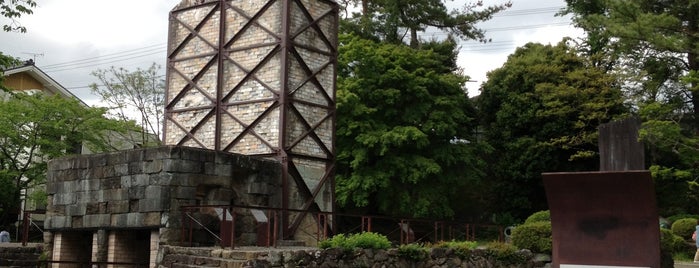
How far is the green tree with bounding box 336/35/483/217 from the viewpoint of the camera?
26688 mm

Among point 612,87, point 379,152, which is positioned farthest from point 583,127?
point 379,152

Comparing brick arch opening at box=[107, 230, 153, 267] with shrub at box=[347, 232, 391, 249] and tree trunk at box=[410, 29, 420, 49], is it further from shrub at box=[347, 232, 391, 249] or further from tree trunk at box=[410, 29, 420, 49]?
tree trunk at box=[410, 29, 420, 49]

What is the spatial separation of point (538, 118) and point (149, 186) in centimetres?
1868

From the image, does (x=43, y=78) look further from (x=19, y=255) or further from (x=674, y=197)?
(x=674, y=197)

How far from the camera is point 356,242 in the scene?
14.2 m

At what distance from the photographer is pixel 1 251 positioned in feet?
64.5

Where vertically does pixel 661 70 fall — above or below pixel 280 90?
above

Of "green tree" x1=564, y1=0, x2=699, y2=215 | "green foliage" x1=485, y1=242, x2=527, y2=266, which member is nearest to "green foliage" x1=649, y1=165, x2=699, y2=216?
"green tree" x1=564, y1=0, x2=699, y2=215

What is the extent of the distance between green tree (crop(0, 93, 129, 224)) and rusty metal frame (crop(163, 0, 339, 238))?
777 cm

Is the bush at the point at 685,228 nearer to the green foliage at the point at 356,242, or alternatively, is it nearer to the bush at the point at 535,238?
the bush at the point at 535,238

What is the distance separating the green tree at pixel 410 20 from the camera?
32438 mm

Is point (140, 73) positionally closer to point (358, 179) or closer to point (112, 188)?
point (358, 179)

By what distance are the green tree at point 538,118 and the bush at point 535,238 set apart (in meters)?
10.6

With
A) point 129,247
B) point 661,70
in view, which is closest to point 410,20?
point 661,70
